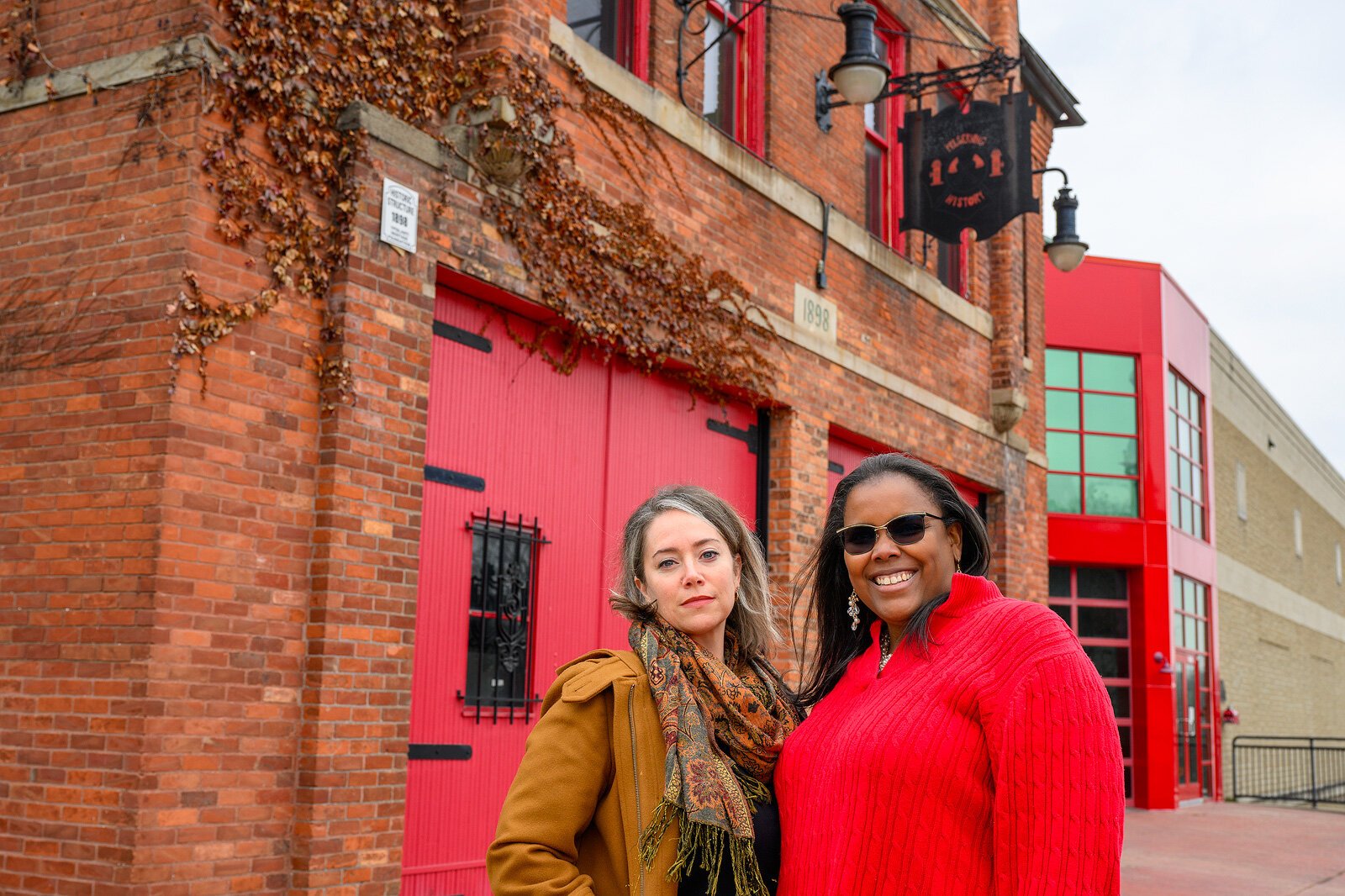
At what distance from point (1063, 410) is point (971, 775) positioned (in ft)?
59.6

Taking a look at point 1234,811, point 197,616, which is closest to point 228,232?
point 197,616

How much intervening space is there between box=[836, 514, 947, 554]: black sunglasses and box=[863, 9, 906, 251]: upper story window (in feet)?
28.5

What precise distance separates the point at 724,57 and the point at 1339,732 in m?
29.8

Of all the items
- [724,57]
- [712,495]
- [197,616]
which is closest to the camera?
[712,495]

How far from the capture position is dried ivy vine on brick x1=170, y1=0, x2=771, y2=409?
5.53m

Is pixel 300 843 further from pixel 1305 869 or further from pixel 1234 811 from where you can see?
pixel 1234 811

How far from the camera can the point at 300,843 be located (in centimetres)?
554

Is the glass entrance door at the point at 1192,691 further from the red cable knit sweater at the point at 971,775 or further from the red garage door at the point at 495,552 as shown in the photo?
the red cable knit sweater at the point at 971,775

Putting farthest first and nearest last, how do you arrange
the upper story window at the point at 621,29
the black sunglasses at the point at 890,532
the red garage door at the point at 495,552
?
the upper story window at the point at 621,29 < the red garage door at the point at 495,552 < the black sunglasses at the point at 890,532

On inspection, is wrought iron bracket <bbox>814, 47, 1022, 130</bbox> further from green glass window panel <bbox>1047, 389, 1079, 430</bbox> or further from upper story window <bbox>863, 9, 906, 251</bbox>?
green glass window panel <bbox>1047, 389, 1079, 430</bbox>

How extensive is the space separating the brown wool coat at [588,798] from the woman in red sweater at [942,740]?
328 millimetres

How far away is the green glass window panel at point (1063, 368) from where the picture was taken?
1977cm

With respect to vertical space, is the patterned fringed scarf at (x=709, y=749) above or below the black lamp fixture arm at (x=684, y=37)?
below

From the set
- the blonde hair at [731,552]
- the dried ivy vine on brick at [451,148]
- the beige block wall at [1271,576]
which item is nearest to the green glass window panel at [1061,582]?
the beige block wall at [1271,576]
